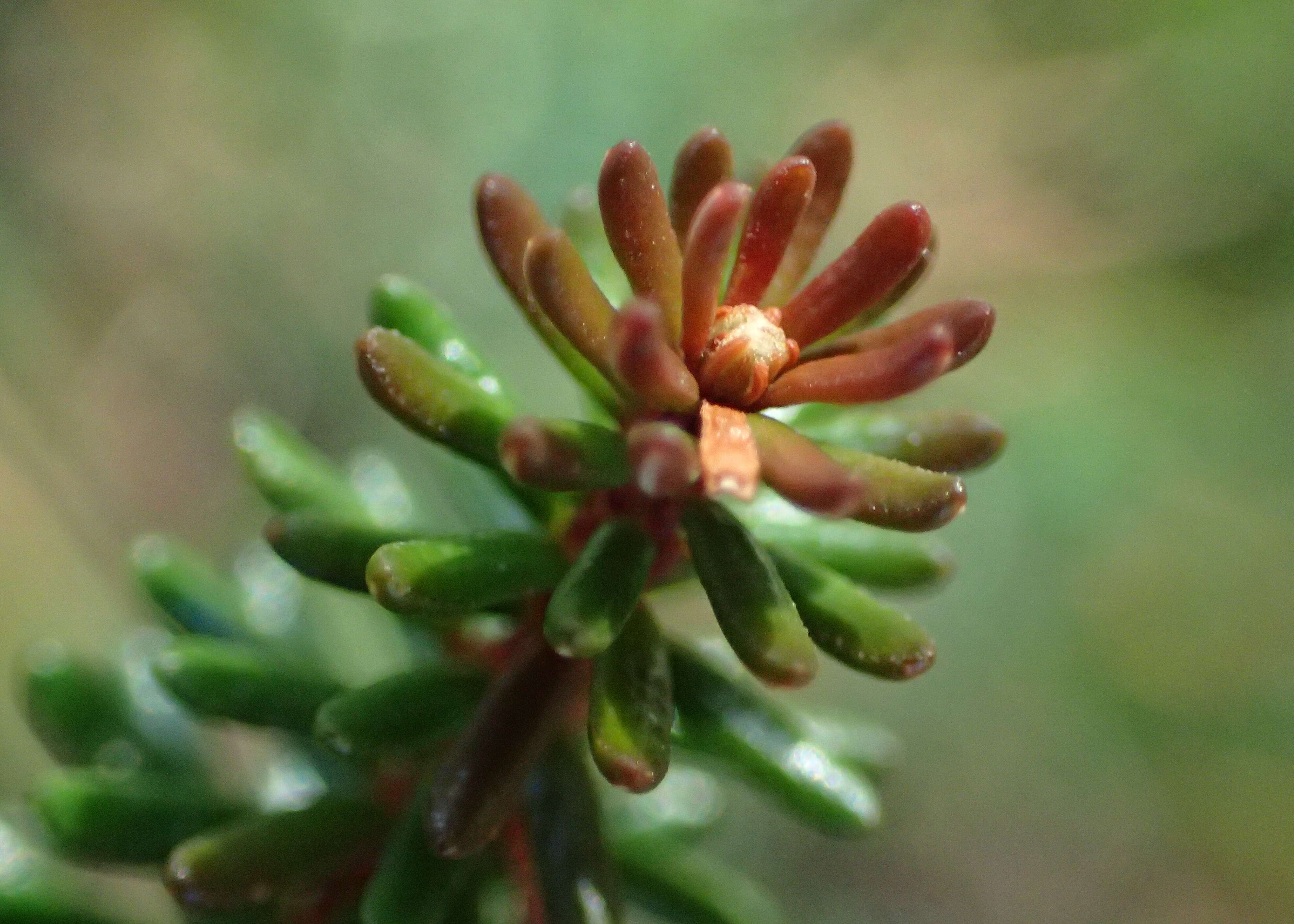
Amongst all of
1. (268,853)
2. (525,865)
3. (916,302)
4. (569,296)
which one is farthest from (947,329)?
(916,302)

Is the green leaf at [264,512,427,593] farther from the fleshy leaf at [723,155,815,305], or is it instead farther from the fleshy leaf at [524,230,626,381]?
the fleshy leaf at [723,155,815,305]

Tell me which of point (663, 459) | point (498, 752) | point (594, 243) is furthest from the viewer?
point (594, 243)

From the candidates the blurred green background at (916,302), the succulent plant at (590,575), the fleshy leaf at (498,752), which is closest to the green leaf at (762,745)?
the succulent plant at (590,575)

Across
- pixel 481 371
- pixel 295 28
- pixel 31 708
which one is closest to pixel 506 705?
pixel 481 371

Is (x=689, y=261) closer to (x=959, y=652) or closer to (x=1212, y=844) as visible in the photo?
(x=959, y=652)

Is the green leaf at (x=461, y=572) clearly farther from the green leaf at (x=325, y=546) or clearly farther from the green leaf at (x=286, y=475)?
the green leaf at (x=286, y=475)

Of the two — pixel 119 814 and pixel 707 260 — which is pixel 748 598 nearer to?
pixel 707 260
